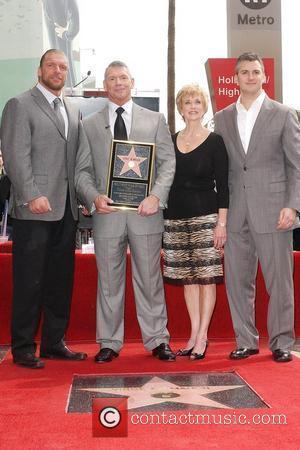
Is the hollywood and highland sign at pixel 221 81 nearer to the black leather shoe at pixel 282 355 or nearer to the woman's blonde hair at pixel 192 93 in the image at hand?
the woman's blonde hair at pixel 192 93

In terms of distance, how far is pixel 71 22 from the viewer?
19.4 metres

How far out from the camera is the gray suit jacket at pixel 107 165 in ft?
13.0

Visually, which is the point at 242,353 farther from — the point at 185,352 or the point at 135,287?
the point at 135,287

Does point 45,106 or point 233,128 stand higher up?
point 45,106

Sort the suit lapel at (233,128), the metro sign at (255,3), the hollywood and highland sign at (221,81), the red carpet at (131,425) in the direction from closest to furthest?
the red carpet at (131,425) → the suit lapel at (233,128) → the hollywood and highland sign at (221,81) → the metro sign at (255,3)

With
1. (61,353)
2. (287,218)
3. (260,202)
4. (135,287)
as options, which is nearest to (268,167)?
(260,202)

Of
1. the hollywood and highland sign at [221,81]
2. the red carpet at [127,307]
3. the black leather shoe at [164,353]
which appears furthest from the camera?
the hollywood and highland sign at [221,81]

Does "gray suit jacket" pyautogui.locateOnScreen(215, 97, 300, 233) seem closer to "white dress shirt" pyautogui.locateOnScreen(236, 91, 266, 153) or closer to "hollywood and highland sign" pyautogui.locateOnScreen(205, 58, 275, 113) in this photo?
"white dress shirt" pyautogui.locateOnScreen(236, 91, 266, 153)

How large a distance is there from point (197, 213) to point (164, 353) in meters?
0.78

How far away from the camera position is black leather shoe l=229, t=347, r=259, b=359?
3.99 meters

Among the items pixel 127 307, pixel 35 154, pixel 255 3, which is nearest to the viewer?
pixel 35 154

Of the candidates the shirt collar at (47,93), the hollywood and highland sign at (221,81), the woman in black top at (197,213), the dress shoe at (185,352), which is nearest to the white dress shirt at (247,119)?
the woman in black top at (197,213)

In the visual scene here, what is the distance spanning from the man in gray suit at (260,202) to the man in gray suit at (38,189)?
897mm

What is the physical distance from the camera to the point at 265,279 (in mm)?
4070
